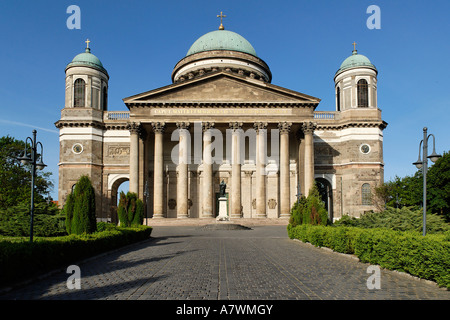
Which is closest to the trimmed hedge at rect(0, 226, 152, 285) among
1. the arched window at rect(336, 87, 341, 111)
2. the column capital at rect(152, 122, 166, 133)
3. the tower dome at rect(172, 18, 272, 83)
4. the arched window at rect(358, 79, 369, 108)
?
the column capital at rect(152, 122, 166, 133)

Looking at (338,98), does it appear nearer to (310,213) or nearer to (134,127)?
(134,127)

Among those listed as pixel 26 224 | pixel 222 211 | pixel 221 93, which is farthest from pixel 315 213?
pixel 221 93

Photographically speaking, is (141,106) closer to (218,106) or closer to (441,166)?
(218,106)

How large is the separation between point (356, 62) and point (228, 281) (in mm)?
51016

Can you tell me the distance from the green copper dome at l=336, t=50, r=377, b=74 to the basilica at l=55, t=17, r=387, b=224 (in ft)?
0.61

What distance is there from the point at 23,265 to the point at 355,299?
29.1 ft

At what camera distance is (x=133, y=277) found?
12.2 meters

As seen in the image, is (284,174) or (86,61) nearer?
(284,174)

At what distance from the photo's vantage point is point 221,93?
4838cm

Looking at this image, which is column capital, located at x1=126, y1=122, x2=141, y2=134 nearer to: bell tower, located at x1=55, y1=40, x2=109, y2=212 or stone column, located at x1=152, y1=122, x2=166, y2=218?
stone column, located at x1=152, y1=122, x2=166, y2=218

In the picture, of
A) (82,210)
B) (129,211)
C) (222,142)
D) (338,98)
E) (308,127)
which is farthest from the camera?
(338,98)

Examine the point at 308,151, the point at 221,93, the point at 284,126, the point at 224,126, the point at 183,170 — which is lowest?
the point at 183,170

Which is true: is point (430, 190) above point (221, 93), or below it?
below
